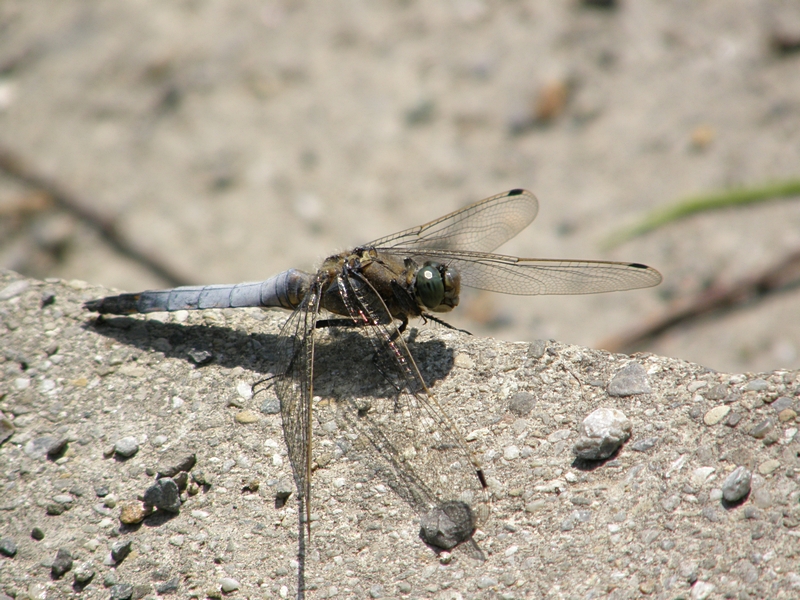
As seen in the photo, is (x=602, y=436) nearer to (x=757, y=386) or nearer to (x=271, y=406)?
(x=757, y=386)

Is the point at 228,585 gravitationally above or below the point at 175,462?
below

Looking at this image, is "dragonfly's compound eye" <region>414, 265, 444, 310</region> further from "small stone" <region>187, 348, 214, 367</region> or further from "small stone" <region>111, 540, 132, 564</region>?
"small stone" <region>111, 540, 132, 564</region>

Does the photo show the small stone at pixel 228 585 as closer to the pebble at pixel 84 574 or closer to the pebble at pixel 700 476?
the pebble at pixel 84 574

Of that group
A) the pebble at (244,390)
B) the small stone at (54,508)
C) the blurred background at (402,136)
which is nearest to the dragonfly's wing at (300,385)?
the pebble at (244,390)

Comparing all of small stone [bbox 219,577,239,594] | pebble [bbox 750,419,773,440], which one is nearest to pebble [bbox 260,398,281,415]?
small stone [bbox 219,577,239,594]

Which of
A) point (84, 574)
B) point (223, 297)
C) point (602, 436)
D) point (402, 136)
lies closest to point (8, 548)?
point (84, 574)

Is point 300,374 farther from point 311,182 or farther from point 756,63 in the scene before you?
point 756,63
